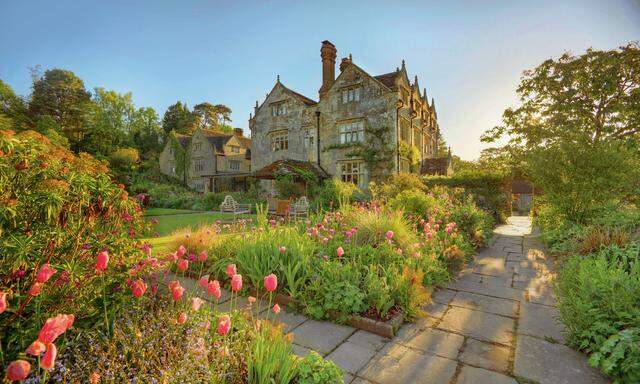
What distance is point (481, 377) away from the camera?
8.09ft

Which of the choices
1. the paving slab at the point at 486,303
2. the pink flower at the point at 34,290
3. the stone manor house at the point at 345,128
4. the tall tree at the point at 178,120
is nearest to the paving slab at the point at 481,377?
the paving slab at the point at 486,303

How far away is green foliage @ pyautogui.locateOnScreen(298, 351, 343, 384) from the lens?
1.94 meters

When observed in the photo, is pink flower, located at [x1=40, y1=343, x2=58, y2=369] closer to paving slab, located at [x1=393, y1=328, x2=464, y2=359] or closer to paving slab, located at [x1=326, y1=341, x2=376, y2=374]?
paving slab, located at [x1=326, y1=341, x2=376, y2=374]

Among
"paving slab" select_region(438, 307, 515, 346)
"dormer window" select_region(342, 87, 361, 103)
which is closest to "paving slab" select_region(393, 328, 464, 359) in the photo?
"paving slab" select_region(438, 307, 515, 346)

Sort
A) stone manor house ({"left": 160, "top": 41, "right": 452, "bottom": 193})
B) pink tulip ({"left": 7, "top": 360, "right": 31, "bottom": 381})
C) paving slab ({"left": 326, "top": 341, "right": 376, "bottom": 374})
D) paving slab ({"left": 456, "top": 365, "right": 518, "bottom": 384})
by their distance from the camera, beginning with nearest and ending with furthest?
1. pink tulip ({"left": 7, "top": 360, "right": 31, "bottom": 381})
2. paving slab ({"left": 456, "top": 365, "right": 518, "bottom": 384})
3. paving slab ({"left": 326, "top": 341, "right": 376, "bottom": 374})
4. stone manor house ({"left": 160, "top": 41, "right": 452, "bottom": 193})

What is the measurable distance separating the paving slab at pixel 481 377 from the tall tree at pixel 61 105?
109 feet

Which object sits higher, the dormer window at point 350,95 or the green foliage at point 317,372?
the dormer window at point 350,95

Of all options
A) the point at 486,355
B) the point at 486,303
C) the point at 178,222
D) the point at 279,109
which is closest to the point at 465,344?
the point at 486,355

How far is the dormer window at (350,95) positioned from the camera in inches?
731

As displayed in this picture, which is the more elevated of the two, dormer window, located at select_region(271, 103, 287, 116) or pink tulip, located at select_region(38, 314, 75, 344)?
dormer window, located at select_region(271, 103, 287, 116)

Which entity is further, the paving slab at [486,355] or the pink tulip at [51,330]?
the paving slab at [486,355]

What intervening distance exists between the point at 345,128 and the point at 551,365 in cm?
1740

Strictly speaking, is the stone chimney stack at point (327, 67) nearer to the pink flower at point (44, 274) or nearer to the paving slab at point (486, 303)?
the paving slab at point (486, 303)

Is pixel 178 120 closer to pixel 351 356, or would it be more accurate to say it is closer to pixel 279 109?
pixel 279 109
